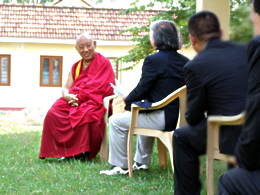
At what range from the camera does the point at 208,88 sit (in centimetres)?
168

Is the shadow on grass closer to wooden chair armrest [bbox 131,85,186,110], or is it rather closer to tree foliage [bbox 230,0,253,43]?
wooden chair armrest [bbox 131,85,186,110]

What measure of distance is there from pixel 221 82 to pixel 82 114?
16.0ft

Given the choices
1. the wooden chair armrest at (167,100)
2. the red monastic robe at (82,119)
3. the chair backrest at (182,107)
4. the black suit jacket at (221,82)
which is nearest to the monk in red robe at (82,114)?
the red monastic robe at (82,119)

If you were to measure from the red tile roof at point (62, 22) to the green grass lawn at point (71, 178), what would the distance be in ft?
49.1

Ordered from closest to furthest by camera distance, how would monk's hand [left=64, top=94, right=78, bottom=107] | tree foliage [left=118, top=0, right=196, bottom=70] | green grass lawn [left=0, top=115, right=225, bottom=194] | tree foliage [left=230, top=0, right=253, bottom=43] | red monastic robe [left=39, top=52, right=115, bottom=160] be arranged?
1. tree foliage [left=230, top=0, right=253, bottom=43]
2. green grass lawn [left=0, top=115, right=225, bottom=194]
3. red monastic robe [left=39, top=52, right=115, bottom=160]
4. monk's hand [left=64, top=94, right=78, bottom=107]
5. tree foliage [left=118, top=0, right=196, bottom=70]

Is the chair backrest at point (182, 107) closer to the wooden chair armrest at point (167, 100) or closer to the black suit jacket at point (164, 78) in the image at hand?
the wooden chair armrest at point (167, 100)

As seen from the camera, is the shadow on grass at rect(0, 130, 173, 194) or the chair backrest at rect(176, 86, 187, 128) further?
the shadow on grass at rect(0, 130, 173, 194)

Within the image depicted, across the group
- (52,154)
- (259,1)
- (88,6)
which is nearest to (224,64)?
(259,1)

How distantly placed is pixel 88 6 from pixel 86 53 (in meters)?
17.2

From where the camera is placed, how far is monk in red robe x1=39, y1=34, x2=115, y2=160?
6.44m

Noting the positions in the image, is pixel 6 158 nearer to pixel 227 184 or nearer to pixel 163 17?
pixel 227 184

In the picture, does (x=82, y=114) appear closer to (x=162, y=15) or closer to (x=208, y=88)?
(x=208, y=88)

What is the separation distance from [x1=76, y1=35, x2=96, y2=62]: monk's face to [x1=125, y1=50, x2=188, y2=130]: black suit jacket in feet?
6.67

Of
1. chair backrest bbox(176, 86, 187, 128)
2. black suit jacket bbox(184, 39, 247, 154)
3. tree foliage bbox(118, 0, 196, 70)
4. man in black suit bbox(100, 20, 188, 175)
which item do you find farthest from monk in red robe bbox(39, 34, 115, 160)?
tree foliage bbox(118, 0, 196, 70)
